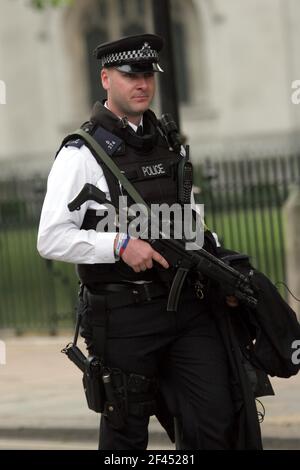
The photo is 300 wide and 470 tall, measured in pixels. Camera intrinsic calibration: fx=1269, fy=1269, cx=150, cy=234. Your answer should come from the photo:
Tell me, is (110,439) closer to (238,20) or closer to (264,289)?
(264,289)

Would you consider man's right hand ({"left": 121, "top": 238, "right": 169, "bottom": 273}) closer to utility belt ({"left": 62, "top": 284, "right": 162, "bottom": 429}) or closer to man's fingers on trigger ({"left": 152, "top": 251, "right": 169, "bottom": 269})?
man's fingers on trigger ({"left": 152, "top": 251, "right": 169, "bottom": 269})

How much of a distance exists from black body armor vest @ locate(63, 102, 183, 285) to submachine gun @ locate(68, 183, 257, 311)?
→ 13 centimetres

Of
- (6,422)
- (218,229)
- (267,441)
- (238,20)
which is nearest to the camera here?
(267,441)

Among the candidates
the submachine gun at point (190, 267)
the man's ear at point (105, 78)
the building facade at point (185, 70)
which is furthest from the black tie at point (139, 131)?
the building facade at point (185, 70)

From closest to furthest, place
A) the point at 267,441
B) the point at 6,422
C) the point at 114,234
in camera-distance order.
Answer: the point at 114,234, the point at 267,441, the point at 6,422

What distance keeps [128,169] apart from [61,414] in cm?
352

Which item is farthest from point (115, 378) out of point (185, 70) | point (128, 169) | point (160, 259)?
point (185, 70)

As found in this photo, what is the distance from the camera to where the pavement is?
764 centimetres

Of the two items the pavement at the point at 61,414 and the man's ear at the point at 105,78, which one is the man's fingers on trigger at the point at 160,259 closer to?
the man's ear at the point at 105,78

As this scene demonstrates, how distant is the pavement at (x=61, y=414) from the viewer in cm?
764

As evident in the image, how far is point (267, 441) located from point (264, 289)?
94.6 inches

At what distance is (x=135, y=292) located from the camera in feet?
Result: 16.9

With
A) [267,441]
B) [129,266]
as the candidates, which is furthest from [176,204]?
[267,441]
